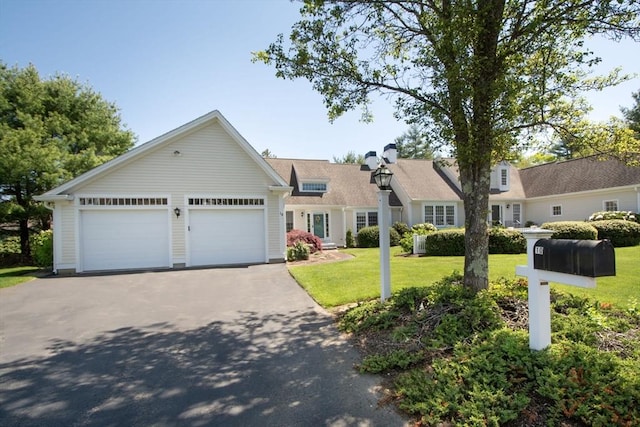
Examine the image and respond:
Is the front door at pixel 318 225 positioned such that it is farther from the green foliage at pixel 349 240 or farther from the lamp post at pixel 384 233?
the lamp post at pixel 384 233

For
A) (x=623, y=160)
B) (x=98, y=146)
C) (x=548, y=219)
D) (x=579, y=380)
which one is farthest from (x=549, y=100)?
(x=98, y=146)

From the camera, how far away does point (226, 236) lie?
45.6 ft

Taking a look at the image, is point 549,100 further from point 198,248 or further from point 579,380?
point 198,248

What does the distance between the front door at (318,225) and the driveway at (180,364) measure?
1301 centimetres

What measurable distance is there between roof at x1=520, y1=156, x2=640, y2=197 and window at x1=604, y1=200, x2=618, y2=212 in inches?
38.5

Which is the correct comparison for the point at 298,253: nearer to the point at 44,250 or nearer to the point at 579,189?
the point at 44,250

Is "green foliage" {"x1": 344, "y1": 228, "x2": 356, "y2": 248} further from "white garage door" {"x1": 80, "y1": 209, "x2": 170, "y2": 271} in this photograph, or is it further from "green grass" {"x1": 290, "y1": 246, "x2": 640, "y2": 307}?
"white garage door" {"x1": 80, "y1": 209, "x2": 170, "y2": 271}

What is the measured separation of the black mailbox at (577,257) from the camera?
3.03 meters

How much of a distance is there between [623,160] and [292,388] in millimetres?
6562

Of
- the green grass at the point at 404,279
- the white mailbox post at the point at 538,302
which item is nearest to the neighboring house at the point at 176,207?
the green grass at the point at 404,279

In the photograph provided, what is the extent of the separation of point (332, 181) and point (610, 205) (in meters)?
17.7

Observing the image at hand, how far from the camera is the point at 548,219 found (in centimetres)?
2375

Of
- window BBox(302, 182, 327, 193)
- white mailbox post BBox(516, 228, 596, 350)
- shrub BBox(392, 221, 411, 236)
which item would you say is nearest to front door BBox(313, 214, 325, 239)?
window BBox(302, 182, 327, 193)

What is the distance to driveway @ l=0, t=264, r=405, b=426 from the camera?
10.3 ft
